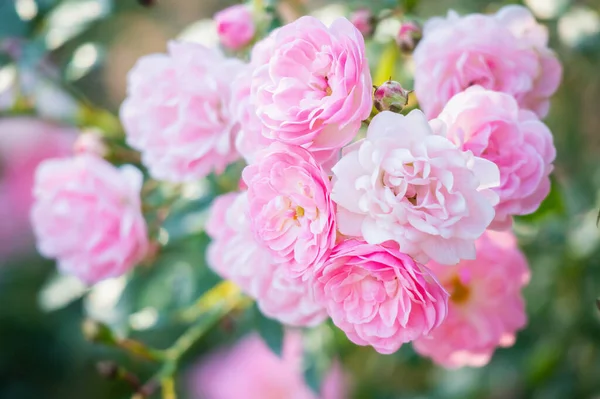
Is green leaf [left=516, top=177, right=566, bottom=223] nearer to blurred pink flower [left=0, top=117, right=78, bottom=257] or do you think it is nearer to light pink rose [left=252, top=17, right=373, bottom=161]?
light pink rose [left=252, top=17, right=373, bottom=161]

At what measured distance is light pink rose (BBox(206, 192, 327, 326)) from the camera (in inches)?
24.4

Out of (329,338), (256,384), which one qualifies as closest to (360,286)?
(329,338)

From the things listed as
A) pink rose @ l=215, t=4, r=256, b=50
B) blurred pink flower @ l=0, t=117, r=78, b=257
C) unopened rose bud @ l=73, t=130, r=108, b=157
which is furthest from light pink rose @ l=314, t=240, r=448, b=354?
blurred pink flower @ l=0, t=117, r=78, b=257

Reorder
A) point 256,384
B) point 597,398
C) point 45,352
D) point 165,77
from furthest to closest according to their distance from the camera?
1. point 45,352
2. point 256,384
3. point 597,398
4. point 165,77

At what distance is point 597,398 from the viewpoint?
1.23 metres

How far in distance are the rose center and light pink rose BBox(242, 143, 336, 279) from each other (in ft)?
0.83

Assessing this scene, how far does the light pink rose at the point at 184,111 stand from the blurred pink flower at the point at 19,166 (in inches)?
33.2

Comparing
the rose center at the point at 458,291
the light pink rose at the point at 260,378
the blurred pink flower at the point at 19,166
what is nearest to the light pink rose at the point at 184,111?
the rose center at the point at 458,291

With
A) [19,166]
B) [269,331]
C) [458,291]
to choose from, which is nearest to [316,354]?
[269,331]

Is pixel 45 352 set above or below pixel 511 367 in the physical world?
below

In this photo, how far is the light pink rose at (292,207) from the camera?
539 mm

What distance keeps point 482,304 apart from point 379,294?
245mm

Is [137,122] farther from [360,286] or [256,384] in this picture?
[256,384]

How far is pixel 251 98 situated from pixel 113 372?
42 centimetres
